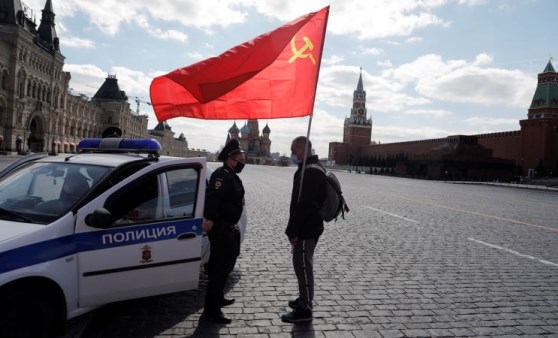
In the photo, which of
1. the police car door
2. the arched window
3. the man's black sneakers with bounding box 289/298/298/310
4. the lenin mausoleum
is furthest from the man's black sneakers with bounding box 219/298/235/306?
the lenin mausoleum

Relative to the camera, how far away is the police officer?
416cm

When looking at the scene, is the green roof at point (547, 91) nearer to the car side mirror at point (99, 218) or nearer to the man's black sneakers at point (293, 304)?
the man's black sneakers at point (293, 304)

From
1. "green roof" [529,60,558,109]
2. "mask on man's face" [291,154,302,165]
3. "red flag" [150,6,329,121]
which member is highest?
"green roof" [529,60,558,109]

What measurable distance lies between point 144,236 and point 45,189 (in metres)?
1.18

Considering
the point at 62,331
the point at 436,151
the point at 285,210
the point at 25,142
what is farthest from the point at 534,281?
the point at 436,151

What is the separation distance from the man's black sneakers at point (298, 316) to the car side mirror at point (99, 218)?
1.90m

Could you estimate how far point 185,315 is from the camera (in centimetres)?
435

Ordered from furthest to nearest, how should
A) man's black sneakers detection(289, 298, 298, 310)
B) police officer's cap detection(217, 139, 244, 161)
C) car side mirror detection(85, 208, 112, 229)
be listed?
man's black sneakers detection(289, 298, 298, 310), police officer's cap detection(217, 139, 244, 161), car side mirror detection(85, 208, 112, 229)

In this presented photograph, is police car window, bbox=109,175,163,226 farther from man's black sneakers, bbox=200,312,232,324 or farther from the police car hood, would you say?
man's black sneakers, bbox=200,312,232,324

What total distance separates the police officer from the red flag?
87 cm

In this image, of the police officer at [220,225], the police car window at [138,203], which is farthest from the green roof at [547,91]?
the police car window at [138,203]

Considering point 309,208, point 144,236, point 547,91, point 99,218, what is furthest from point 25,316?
point 547,91

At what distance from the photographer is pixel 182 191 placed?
4.48 m

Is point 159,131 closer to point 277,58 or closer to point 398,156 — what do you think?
point 398,156
